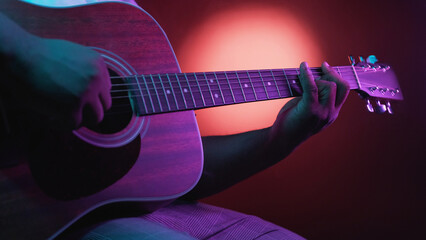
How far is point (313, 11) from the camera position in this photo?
2.00 metres

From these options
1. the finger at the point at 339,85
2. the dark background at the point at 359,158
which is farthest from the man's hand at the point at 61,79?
the dark background at the point at 359,158

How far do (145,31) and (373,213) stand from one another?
181 cm

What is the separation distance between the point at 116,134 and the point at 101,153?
5 cm

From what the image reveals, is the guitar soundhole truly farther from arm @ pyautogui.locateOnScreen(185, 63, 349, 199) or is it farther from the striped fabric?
arm @ pyautogui.locateOnScreen(185, 63, 349, 199)

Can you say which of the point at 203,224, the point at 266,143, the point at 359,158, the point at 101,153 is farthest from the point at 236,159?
the point at 359,158

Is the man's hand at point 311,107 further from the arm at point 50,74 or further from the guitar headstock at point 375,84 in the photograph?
the arm at point 50,74

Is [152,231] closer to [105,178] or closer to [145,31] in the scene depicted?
[105,178]

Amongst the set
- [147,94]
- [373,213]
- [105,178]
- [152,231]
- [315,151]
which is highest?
[147,94]

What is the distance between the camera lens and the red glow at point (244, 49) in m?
1.88

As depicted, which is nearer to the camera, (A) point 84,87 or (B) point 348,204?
(A) point 84,87

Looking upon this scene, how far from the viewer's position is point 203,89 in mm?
854

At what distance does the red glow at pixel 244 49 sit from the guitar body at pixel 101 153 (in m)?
1.01

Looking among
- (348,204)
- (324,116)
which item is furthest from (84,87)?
(348,204)

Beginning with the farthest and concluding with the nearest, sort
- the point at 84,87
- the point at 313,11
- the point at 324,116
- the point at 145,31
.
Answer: the point at 313,11 < the point at 324,116 < the point at 145,31 < the point at 84,87
